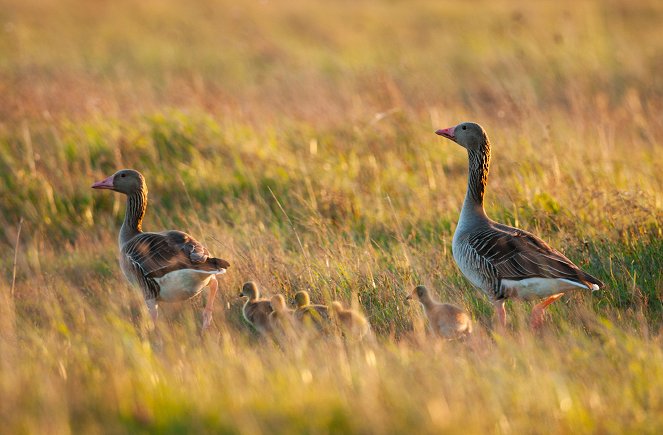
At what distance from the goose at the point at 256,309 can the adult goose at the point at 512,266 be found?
1614 millimetres

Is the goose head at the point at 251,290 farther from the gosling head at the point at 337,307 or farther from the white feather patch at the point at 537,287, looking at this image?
the white feather patch at the point at 537,287

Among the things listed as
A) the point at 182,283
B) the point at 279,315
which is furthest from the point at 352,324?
the point at 182,283

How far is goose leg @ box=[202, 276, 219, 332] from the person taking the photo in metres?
6.99

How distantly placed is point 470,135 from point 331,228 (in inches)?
66.2

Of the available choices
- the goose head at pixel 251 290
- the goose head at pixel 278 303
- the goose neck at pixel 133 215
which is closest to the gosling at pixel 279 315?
the goose head at pixel 278 303

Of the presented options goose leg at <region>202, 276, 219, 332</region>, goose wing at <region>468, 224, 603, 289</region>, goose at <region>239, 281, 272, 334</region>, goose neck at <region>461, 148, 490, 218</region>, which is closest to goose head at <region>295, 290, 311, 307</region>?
goose at <region>239, 281, 272, 334</region>

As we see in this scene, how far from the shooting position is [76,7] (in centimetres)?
2997

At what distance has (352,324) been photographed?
616cm

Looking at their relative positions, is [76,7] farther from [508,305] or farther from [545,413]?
[545,413]

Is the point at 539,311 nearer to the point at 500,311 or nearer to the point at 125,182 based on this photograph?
the point at 500,311

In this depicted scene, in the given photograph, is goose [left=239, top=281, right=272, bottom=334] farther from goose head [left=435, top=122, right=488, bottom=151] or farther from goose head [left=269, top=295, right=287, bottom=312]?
goose head [left=435, top=122, right=488, bottom=151]

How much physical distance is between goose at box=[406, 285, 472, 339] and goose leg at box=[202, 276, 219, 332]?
69.2 inches

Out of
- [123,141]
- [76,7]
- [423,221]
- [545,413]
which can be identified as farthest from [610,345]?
[76,7]

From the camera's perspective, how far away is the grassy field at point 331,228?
15.1 feet
